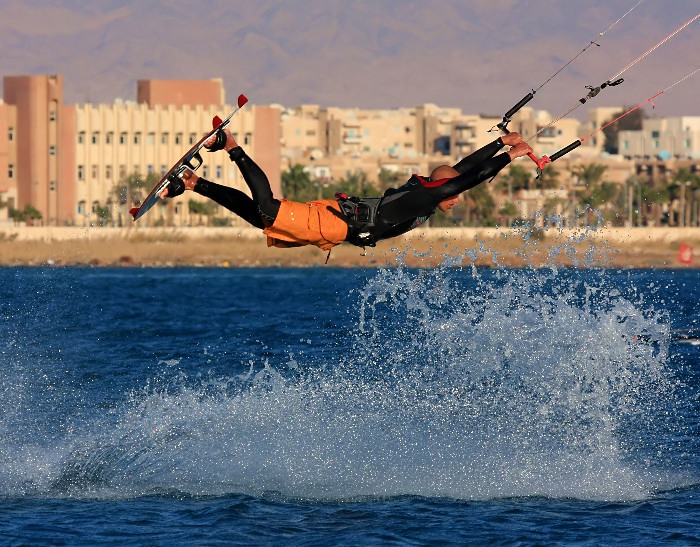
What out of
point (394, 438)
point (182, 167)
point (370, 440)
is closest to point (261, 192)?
point (182, 167)

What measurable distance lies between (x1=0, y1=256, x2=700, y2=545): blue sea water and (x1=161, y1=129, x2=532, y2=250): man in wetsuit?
8.94ft

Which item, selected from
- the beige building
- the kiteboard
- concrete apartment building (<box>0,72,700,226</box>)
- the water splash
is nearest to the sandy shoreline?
concrete apartment building (<box>0,72,700,226</box>)

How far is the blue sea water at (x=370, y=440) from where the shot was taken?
40.4 ft

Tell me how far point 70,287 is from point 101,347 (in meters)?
23.4

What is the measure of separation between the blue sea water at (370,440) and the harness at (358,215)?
2698 millimetres

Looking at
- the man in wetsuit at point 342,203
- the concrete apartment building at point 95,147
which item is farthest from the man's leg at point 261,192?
the concrete apartment building at point 95,147

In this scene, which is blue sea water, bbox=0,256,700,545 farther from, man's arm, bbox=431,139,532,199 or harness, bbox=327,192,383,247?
man's arm, bbox=431,139,532,199

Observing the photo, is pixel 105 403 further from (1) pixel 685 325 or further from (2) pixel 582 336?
(1) pixel 685 325

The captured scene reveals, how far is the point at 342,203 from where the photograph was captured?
12398 millimetres

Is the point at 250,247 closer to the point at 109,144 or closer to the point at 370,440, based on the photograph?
Answer: the point at 109,144

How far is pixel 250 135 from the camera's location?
9119 cm

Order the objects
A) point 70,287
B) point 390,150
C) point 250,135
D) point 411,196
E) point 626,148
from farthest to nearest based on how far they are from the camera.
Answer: point 626,148, point 390,150, point 250,135, point 70,287, point 411,196

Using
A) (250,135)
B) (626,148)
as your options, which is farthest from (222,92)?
(626,148)

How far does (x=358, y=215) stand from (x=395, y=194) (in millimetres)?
427
